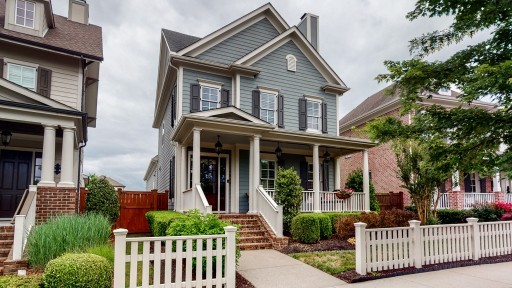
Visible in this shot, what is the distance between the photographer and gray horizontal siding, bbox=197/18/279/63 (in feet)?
45.6

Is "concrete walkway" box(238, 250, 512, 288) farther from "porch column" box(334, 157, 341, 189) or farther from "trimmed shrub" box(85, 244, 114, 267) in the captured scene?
"porch column" box(334, 157, 341, 189)

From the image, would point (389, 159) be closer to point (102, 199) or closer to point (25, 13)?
point (102, 199)

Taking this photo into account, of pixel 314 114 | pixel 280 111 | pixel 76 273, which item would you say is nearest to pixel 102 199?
pixel 76 273

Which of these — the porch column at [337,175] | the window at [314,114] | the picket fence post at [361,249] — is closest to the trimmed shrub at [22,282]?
the picket fence post at [361,249]

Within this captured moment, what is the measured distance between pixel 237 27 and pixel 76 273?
1201 cm

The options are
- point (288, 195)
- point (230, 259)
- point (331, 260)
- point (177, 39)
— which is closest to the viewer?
point (230, 259)

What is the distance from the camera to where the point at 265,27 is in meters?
A: 15.4

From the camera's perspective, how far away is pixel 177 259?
16.3 feet

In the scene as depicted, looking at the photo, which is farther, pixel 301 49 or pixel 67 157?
pixel 301 49

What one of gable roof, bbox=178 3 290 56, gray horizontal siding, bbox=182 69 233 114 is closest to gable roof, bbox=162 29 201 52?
gable roof, bbox=178 3 290 56

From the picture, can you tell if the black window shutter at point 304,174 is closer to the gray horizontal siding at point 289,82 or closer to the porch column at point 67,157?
the gray horizontal siding at point 289,82

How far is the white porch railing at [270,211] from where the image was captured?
9570 mm

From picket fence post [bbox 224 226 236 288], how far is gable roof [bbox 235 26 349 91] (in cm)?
925

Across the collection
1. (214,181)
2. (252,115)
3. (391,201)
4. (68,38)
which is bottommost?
(391,201)
